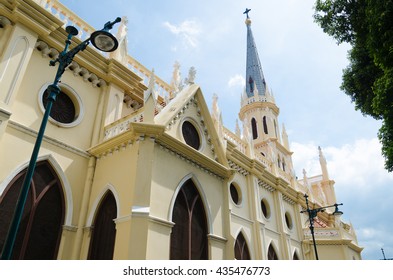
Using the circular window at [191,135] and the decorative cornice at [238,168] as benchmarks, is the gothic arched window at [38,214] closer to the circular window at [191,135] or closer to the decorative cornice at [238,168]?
the circular window at [191,135]

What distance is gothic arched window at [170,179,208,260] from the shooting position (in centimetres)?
1059

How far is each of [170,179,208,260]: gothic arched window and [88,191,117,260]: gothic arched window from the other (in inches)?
75.9

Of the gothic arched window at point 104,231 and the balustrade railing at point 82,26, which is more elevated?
the balustrade railing at point 82,26

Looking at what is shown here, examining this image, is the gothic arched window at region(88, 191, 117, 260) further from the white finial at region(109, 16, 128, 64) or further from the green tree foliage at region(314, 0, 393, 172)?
the green tree foliage at region(314, 0, 393, 172)

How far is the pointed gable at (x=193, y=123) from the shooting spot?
12109 mm

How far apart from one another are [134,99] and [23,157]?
19.7 feet

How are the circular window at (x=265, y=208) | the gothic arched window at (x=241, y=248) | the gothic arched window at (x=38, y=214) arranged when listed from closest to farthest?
the gothic arched window at (x=38, y=214) → the gothic arched window at (x=241, y=248) → the circular window at (x=265, y=208)

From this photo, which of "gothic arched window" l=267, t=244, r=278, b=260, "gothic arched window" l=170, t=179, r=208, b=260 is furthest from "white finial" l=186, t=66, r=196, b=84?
"gothic arched window" l=267, t=244, r=278, b=260

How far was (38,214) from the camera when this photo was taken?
9680mm

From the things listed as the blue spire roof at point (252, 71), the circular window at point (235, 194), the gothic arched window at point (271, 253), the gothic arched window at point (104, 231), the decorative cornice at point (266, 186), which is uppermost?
the blue spire roof at point (252, 71)

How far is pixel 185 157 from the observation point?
1186 cm

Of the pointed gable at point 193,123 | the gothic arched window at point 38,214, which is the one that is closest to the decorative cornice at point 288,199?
the pointed gable at point 193,123

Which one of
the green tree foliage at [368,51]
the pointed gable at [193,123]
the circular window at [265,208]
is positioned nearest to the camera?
the green tree foliage at [368,51]

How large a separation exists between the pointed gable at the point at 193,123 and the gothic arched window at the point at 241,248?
472cm
